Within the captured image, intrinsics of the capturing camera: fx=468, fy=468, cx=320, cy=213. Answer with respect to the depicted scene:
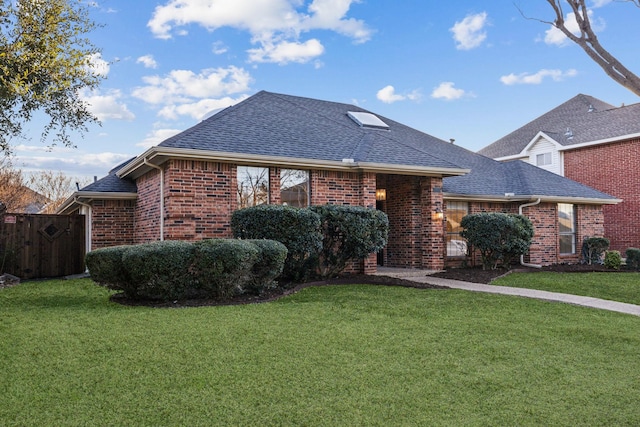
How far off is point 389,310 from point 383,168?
542cm

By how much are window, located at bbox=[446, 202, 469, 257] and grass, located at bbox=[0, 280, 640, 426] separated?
7.03m

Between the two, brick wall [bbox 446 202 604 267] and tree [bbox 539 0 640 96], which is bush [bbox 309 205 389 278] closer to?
tree [bbox 539 0 640 96]

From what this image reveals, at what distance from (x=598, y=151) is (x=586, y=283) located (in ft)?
43.5

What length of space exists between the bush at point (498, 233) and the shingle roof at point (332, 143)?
5.19 feet

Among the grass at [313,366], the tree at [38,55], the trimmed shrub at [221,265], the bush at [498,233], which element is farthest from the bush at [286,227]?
the bush at [498,233]

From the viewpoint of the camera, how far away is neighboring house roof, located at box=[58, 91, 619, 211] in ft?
35.2

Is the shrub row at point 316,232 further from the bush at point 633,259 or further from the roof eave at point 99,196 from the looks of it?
the bush at point 633,259

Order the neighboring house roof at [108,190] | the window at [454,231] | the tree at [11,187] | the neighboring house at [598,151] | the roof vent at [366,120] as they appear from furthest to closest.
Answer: the tree at [11,187] → the neighboring house at [598,151] → the roof vent at [366,120] → the window at [454,231] → the neighboring house roof at [108,190]

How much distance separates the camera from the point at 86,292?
8.95 m

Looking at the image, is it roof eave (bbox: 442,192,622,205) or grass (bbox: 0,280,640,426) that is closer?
grass (bbox: 0,280,640,426)

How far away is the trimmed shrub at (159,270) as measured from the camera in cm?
723

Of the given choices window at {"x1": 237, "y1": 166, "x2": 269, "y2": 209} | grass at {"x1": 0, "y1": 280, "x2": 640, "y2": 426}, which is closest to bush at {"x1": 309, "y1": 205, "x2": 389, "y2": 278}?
window at {"x1": 237, "y1": 166, "x2": 269, "y2": 209}

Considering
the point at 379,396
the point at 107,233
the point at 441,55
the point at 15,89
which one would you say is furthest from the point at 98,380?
the point at 441,55

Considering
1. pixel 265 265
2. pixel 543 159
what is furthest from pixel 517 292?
pixel 543 159
